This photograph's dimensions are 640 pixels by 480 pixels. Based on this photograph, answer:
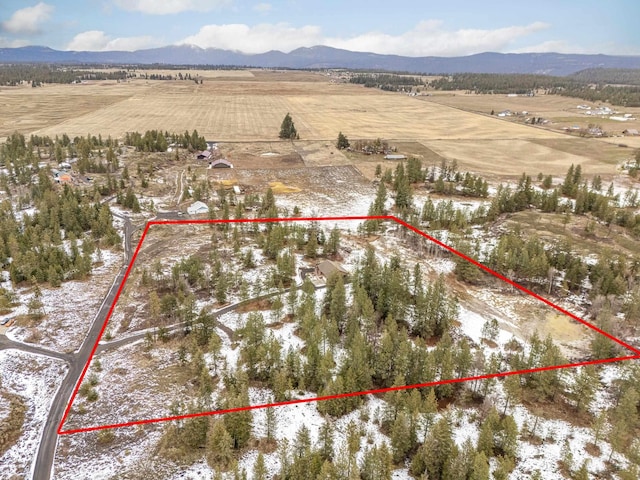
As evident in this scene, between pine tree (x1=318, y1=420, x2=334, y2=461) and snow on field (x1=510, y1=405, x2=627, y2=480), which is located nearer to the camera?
snow on field (x1=510, y1=405, x2=627, y2=480)

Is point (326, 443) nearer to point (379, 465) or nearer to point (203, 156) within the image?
point (379, 465)

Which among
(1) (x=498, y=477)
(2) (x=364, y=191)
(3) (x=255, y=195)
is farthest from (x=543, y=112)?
(1) (x=498, y=477)

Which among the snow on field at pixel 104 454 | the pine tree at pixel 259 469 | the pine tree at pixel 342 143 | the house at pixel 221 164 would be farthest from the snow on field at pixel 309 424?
the pine tree at pixel 342 143

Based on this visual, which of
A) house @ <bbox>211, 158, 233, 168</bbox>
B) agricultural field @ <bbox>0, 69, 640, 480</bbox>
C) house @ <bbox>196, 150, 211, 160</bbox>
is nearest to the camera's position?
agricultural field @ <bbox>0, 69, 640, 480</bbox>

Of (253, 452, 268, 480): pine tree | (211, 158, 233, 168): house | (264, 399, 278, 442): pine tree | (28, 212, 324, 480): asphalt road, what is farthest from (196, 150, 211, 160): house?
(253, 452, 268, 480): pine tree

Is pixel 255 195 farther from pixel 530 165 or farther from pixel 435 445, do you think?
pixel 530 165

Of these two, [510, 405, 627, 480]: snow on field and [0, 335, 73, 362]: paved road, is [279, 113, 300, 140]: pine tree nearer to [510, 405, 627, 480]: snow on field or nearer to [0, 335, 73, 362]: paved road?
[0, 335, 73, 362]: paved road

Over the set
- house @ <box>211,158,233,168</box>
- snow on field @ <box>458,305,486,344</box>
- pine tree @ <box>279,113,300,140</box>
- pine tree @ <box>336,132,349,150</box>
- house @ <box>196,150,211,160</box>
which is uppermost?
pine tree @ <box>279,113,300,140</box>
